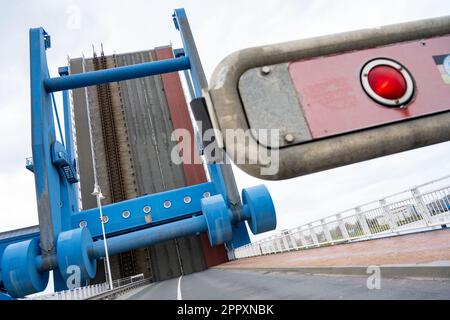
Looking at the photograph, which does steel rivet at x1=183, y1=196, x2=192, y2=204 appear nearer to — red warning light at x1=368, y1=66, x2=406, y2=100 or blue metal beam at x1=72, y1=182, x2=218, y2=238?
blue metal beam at x1=72, y1=182, x2=218, y2=238

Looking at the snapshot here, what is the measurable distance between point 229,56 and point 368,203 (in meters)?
9.26

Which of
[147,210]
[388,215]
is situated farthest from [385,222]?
[147,210]

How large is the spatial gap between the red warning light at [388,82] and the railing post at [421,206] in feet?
25.6

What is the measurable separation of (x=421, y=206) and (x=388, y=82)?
26.9ft

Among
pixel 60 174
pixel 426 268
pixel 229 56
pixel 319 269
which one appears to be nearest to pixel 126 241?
pixel 60 174

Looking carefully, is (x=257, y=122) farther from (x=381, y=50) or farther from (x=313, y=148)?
(x=381, y=50)

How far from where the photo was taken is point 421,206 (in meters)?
7.62

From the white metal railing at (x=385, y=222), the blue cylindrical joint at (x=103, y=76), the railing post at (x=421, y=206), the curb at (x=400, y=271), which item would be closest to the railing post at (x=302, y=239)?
the white metal railing at (x=385, y=222)

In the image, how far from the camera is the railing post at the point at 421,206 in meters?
7.47

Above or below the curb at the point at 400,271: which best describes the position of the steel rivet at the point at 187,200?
above

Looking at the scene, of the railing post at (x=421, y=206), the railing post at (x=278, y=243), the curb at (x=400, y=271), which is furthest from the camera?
the railing post at (x=278, y=243)

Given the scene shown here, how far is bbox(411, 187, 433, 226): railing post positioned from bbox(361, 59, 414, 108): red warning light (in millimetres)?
7796

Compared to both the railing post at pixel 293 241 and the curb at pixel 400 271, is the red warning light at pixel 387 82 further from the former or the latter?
the railing post at pixel 293 241

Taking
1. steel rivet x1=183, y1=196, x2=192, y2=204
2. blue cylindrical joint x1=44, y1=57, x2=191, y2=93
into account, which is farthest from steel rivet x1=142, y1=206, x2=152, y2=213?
blue cylindrical joint x1=44, y1=57, x2=191, y2=93
